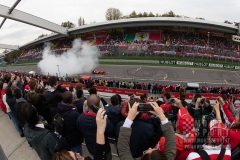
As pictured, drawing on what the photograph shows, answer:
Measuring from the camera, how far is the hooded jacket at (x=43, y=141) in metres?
3.01

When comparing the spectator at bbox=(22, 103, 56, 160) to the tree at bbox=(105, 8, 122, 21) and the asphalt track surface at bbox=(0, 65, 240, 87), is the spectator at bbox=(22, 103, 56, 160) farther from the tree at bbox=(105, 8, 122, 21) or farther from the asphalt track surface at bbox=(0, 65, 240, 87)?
the tree at bbox=(105, 8, 122, 21)

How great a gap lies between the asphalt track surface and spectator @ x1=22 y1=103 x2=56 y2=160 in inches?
874

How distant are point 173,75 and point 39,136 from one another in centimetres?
2679

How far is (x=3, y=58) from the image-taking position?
8906 centimetres

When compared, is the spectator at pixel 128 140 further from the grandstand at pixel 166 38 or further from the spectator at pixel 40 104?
the grandstand at pixel 166 38

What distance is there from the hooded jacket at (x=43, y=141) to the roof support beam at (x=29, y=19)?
40943 millimetres

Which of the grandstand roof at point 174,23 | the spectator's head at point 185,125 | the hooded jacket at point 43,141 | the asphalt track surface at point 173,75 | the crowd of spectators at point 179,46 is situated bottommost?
the asphalt track surface at point 173,75

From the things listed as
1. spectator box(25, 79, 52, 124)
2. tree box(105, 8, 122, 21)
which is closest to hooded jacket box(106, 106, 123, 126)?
spectator box(25, 79, 52, 124)

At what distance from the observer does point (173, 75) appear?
28.5 metres

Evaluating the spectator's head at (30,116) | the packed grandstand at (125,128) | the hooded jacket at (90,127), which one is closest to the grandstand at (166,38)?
→ the packed grandstand at (125,128)

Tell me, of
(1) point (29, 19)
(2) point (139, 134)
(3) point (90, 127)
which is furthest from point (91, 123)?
(1) point (29, 19)

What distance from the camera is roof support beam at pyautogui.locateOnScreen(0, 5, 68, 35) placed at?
37.9 m

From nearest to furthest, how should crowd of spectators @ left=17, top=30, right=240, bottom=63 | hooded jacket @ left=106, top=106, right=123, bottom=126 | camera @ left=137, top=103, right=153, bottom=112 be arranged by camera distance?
camera @ left=137, top=103, right=153, bottom=112 → hooded jacket @ left=106, top=106, right=123, bottom=126 → crowd of spectators @ left=17, top=30, right=240, bottom=63

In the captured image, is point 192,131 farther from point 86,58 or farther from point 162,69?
point 86,58
